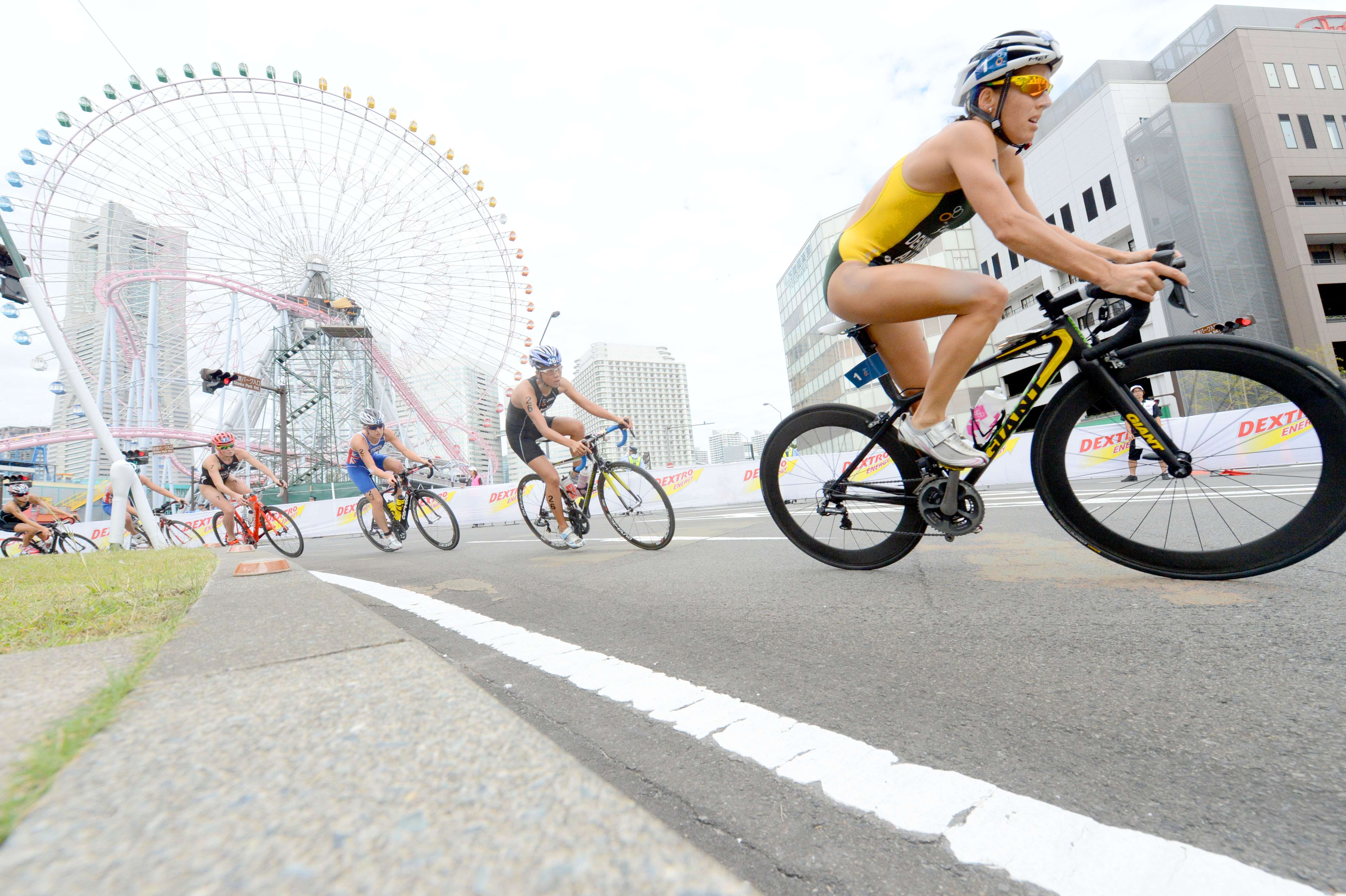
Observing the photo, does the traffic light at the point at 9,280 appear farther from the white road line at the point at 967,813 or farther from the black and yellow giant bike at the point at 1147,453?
the white road line at the point at 967,813

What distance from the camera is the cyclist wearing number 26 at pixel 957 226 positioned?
2.28 m

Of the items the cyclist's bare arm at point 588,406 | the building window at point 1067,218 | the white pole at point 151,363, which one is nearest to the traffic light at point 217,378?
the white pole at point 151,363

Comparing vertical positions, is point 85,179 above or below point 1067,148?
below

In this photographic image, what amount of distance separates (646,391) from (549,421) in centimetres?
9166

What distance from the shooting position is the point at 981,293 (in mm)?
2438

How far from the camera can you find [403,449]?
6.93 metres

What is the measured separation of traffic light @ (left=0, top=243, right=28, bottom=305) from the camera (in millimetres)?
8914

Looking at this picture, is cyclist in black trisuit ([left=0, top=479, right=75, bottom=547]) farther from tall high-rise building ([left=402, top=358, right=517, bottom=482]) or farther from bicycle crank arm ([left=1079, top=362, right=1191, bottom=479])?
tall high-rise building ([left=402, top=358, right=517, bottom=482])

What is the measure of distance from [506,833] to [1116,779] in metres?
0.99

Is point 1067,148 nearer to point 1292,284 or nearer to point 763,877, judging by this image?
point 1292,284

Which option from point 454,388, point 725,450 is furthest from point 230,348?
point 725,450

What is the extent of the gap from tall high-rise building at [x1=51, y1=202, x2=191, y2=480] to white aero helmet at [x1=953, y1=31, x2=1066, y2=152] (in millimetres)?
29389

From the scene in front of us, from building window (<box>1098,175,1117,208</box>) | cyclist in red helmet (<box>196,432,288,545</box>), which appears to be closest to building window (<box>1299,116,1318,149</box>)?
building window (<box>1098,175,1117,208</box>)

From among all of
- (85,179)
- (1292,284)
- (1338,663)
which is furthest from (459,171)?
(1292,284)
